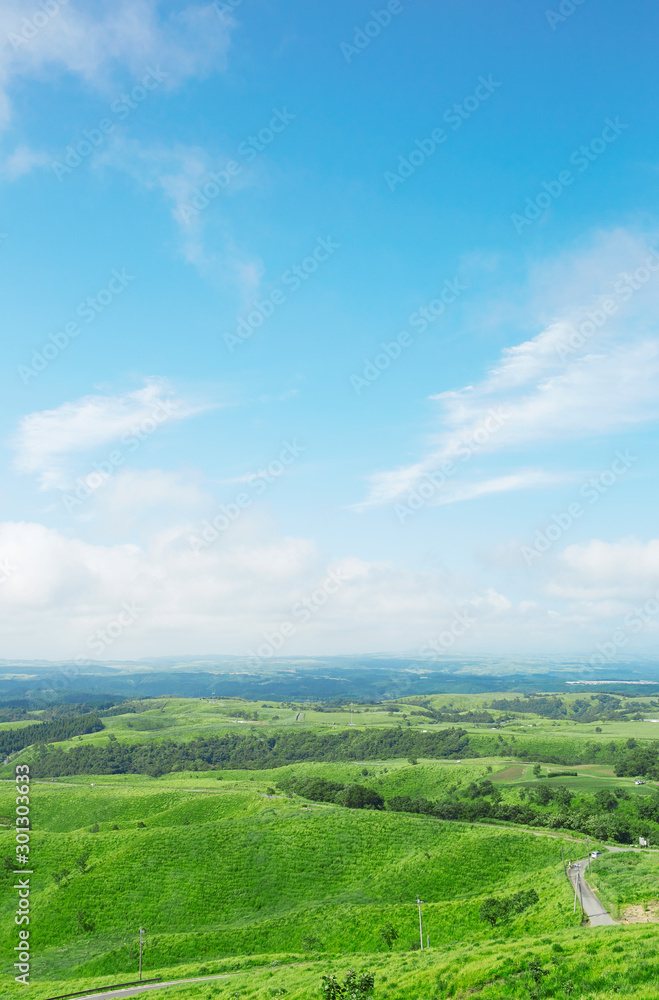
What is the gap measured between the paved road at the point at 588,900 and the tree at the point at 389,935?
73.5ft

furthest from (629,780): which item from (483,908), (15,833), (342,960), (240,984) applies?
(15,833)

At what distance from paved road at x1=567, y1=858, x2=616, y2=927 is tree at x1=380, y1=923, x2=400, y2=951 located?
882 inches

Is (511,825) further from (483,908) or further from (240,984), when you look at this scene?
(240,984)

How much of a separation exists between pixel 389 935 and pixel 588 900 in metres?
24.5

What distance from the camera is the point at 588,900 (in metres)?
58.8

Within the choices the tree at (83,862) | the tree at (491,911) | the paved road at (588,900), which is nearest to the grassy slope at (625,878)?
the paved road at (588,900)

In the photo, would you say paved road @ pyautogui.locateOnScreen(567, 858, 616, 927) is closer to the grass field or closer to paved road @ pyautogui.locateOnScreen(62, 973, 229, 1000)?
the grass field

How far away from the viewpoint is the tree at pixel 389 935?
67.8 m

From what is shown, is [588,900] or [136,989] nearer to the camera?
[588,900]

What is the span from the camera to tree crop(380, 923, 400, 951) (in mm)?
67812

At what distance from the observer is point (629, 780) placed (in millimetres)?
156000

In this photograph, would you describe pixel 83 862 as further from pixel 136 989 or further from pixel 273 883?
pixel 136 989

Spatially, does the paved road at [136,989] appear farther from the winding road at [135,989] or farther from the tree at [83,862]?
the tree at [83,862]

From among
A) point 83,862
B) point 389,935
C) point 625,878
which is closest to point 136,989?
point 389,935
